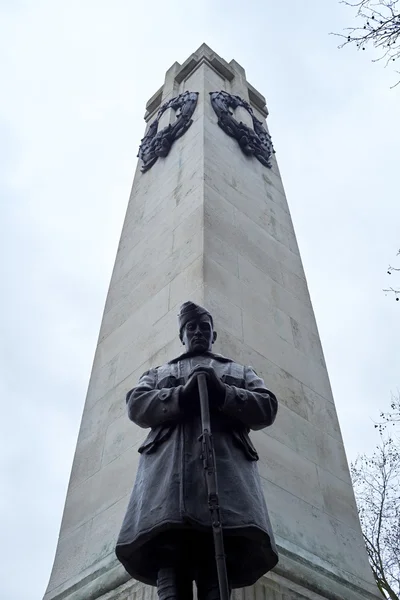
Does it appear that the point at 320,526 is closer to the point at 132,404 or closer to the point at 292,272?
the point at 132,404

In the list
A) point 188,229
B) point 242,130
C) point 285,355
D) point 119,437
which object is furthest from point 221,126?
point 119,437

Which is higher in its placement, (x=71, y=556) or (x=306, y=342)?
(x=306, y=342)

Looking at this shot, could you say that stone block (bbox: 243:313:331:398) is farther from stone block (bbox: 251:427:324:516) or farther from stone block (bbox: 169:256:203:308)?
stone block (bbox: 251:427:324:516)

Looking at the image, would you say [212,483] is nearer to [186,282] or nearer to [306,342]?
[186,282]

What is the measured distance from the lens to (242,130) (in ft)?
49.2

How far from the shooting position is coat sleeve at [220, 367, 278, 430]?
495cm

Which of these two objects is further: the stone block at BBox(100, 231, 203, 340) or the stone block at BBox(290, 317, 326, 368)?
the stone block at BBox(290, 317, 326, 368)

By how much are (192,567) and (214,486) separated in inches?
29.3

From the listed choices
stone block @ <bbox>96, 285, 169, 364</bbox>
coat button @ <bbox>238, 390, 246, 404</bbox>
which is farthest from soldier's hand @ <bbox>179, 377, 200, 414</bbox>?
stone block @ <bbox>96, 285, 169, 364</bbox>

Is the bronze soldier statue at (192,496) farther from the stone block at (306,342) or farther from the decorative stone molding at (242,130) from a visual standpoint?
the decorative stone molding at (242,130)

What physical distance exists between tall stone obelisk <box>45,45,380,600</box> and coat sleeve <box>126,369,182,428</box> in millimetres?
1932

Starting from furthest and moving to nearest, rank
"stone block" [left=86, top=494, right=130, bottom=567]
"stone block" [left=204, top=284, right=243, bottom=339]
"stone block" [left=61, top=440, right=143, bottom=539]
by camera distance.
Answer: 1. "stone block" [left=204, top=284, right=243, bottom=339]
2. "stone block" [left=61, top=440, right=143, bottom=539]
3. "stone block" [left=86, top=494, right=130, bottom=567]

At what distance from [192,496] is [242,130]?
1180cm

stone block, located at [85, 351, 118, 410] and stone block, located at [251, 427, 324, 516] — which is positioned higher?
stone block, located at [85, 351, 118, 410]
